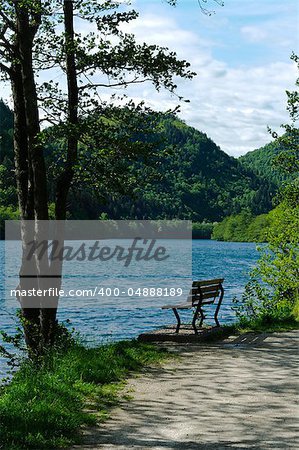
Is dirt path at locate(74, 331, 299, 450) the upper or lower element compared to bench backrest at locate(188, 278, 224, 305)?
lower

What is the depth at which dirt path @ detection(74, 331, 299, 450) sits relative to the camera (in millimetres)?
6406

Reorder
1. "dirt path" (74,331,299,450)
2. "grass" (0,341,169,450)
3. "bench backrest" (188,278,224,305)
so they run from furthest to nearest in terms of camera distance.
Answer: "bench backrest" (188,278,224,305), "grass" (0,341,169,450), "dirt path" (74,331,299,450)

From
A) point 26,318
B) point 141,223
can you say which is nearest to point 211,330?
point 26,318

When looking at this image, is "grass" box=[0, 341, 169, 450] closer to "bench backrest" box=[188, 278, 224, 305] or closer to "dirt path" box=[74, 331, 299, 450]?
"dirt path" box=[74, 331, 299, 450]

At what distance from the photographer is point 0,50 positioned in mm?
12914

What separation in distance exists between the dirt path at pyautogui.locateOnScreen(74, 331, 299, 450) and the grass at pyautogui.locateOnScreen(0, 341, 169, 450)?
291 mm

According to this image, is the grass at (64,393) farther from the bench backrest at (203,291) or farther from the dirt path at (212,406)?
the bench backrest at (203,291)

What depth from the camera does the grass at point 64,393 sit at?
654 centimetres

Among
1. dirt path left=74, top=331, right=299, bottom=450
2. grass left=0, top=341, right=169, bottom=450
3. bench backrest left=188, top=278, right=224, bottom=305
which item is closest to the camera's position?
dirt path left=74, top=331, right=299, bottom=450

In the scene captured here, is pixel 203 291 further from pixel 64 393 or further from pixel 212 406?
pixel 64 393

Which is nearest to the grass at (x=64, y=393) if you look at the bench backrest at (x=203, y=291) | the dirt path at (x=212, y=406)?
the dirt path at (x=212, y=406)

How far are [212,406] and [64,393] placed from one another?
183cm

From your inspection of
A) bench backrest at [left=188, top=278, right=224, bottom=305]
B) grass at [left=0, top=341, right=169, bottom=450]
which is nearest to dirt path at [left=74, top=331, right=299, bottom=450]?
grass at [left=0, top=341, right=169, bottom=450]

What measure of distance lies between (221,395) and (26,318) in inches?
227
